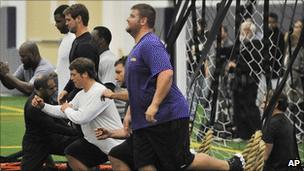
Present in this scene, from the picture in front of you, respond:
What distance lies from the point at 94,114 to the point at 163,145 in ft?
4.43

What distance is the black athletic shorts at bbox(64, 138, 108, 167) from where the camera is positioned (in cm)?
955

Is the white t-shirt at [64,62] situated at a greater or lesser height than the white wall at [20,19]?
greater

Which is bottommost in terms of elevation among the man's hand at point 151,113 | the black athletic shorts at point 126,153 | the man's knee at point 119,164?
the man's knee at point 119,164

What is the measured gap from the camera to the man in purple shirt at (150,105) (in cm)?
802

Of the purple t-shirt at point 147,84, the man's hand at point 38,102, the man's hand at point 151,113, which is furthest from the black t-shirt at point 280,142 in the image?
the man's hand at point 151,113

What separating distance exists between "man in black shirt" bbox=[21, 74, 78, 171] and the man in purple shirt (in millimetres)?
2089

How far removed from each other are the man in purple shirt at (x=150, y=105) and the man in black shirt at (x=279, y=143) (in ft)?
6.23

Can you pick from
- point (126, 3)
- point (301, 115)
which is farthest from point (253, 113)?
point (126, 3)

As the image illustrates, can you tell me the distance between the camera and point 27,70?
1155 cm

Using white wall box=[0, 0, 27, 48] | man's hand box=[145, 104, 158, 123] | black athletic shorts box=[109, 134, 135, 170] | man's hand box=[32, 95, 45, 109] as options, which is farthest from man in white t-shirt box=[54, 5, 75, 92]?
white wall box=[0, 0, 27, 48]

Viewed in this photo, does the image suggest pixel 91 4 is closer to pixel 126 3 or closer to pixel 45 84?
pixel 126 3

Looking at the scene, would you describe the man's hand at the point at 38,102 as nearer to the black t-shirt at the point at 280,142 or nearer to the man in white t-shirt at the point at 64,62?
the man in white t-shirt at the point at 64,62

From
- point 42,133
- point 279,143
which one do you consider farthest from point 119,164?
point 279,143

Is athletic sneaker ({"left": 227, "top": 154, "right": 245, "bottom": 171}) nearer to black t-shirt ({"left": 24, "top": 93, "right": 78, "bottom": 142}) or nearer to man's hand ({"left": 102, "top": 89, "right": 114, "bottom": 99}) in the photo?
man's hand ({"left": 102, "top": 89, "right": 114, "bottom": 99})
